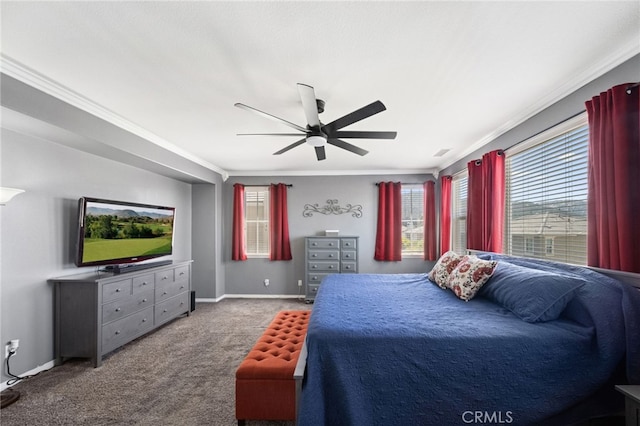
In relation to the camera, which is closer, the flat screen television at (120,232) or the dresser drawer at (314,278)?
the flat screen television at (120,232)

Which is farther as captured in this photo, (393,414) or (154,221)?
(154,221)

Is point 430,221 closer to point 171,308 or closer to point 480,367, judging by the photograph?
point 480,367

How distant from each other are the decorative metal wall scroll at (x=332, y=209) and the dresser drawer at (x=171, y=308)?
8.35 feet

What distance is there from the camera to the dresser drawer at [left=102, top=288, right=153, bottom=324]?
2.80 meters

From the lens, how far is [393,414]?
1499mm

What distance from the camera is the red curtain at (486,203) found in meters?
3.09

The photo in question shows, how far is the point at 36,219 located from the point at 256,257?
130 inches

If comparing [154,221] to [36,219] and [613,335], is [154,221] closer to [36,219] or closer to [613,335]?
[36,219]

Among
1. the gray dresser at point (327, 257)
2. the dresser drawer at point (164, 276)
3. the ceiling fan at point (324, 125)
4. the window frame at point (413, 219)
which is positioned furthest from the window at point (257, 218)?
the ceiling fan at point (324, 125)

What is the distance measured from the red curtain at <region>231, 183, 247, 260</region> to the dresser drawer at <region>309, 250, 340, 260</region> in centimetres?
141

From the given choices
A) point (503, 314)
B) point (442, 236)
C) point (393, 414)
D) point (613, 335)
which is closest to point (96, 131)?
point (393, 414)

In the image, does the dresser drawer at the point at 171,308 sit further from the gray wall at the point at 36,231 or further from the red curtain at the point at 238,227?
the red curtain at the point at 238,227

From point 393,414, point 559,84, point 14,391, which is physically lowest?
point 14,391

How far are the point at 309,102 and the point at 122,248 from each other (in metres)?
3.00
